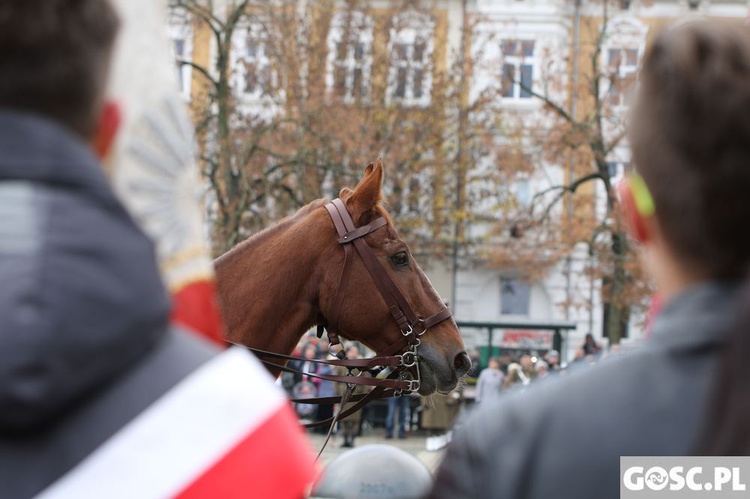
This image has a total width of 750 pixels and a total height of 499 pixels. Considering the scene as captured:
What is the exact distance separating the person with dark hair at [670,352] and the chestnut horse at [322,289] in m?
4.01

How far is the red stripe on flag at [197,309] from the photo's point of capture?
5.70 ft

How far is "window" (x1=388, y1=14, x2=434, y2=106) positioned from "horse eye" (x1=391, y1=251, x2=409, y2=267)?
24368 millimetres

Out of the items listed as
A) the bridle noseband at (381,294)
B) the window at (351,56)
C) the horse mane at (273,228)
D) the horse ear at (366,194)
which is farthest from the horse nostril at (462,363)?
the window at (351,56)

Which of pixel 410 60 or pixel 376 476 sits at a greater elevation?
pixel 410 60

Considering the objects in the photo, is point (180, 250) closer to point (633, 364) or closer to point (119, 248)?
point (119, 248)

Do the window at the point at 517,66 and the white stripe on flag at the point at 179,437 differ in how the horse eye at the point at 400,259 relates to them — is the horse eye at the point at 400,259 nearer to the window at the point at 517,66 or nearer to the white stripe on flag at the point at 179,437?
the white stripe on flag at the point at 179,437

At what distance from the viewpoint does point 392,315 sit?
6086 millimetres

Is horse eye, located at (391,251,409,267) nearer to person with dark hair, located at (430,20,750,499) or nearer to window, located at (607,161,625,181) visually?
person with dark hair, located at (430,20,750,499)

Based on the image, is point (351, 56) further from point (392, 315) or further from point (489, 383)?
point (392, 315)

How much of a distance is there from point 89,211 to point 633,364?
0.79 meters

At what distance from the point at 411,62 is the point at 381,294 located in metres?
25.5

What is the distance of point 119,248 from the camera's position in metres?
1.47

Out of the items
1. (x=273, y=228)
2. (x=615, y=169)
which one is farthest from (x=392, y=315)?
(x=615, y=169)

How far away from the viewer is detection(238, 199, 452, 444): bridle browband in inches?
228
